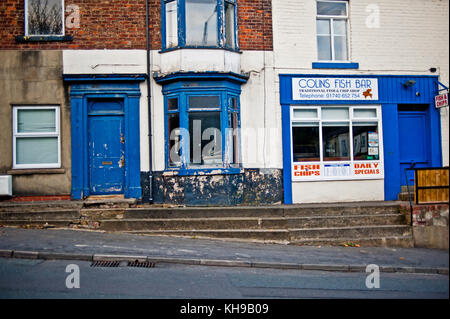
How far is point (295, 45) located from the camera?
1193cm

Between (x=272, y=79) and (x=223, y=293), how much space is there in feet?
24.4

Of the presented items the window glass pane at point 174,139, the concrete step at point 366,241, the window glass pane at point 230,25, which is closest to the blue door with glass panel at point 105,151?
the window glass pane at point 174,139

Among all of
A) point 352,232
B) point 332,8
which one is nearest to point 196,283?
point 352,232

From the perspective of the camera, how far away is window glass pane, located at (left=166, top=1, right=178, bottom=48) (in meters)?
11.4

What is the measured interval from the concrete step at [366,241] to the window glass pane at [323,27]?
20.9 ft

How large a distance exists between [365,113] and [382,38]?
7.77 ft

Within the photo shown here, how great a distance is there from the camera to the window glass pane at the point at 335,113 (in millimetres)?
12148

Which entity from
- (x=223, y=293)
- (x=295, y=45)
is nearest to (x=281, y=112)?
(x=295, y=45)

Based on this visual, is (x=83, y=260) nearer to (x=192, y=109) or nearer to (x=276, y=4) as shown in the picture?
(x=192, y=109)

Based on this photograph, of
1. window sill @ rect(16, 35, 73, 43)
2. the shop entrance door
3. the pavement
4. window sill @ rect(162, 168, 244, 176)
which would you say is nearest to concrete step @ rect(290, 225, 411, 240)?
the pavement

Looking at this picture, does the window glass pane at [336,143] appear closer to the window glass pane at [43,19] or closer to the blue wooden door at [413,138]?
the blue wooden door at [413,138]

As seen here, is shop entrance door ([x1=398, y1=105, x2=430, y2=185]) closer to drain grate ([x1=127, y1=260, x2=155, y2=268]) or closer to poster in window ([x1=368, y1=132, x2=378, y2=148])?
poster in window ([x1=368, y1=132, x2=378, y2=148])

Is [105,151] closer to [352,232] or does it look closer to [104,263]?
[104,263]
